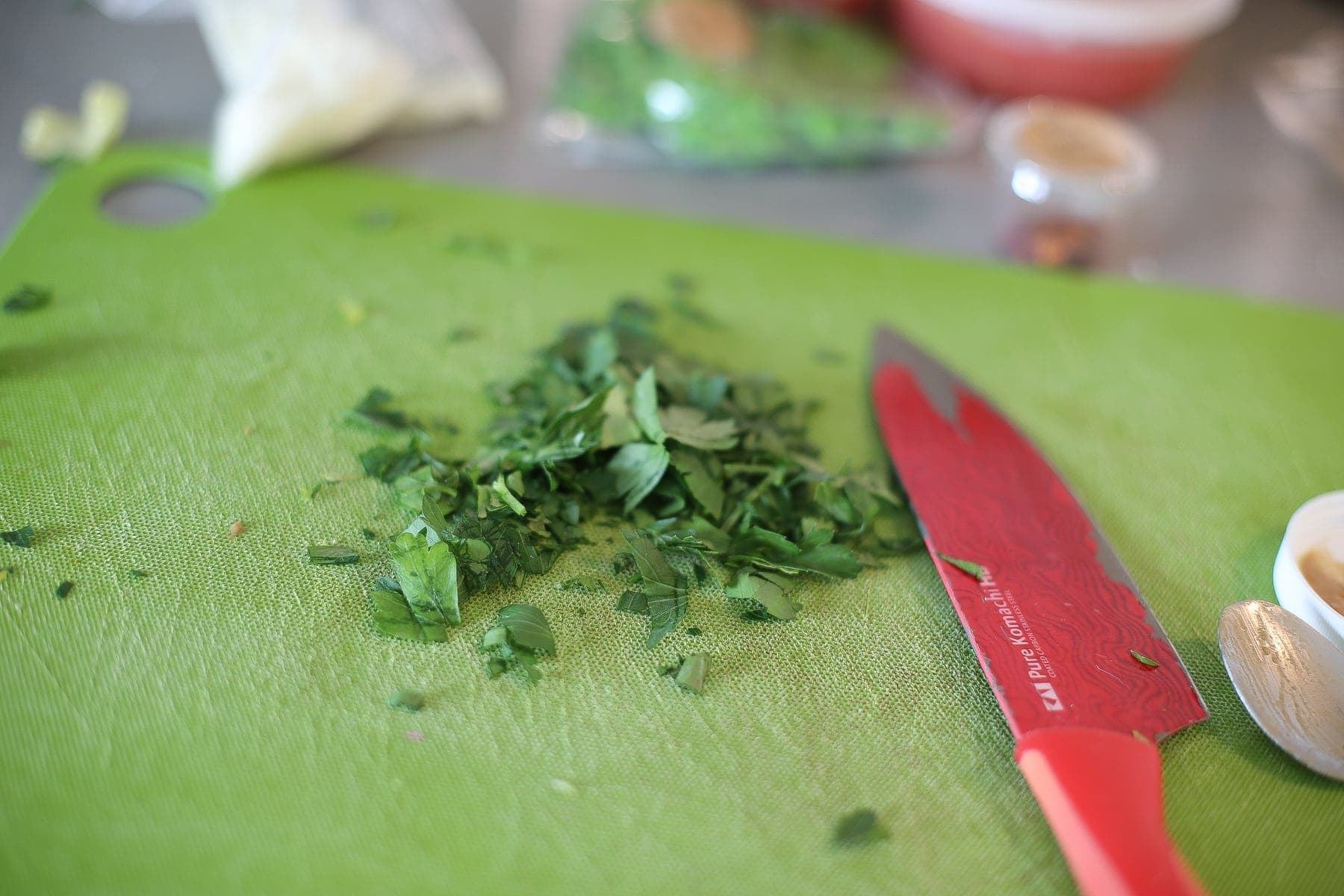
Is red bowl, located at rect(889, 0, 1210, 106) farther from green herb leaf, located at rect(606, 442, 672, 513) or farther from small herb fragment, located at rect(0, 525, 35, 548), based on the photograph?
small herb fragment, located at rect(0, 525, 35, 548)

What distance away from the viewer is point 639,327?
1.64 metres

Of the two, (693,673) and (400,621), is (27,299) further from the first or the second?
(693,673)

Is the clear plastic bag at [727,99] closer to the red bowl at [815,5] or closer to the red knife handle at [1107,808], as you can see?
the red bowl at [815,5]

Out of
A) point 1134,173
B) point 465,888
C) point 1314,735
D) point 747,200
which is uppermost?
point 1134,173

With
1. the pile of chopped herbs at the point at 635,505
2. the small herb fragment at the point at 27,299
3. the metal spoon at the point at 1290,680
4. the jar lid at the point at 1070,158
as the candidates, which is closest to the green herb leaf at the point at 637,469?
the pile of chopped herbs at the point at 635,505

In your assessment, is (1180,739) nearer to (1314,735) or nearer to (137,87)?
(1314,735)

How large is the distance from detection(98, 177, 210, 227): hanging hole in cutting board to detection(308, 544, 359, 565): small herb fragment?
2.61 ft

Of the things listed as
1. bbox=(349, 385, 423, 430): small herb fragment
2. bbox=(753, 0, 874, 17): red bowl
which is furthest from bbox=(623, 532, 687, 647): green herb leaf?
bbox=(753, 0, 874, 17): red bowl

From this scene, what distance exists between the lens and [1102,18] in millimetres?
2074

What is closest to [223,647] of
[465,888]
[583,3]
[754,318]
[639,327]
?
[465,888]

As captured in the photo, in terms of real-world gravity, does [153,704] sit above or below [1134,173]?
below

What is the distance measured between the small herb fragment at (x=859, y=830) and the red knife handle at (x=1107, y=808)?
161 mm

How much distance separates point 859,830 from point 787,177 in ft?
4.58

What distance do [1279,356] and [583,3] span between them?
1.74 meters
